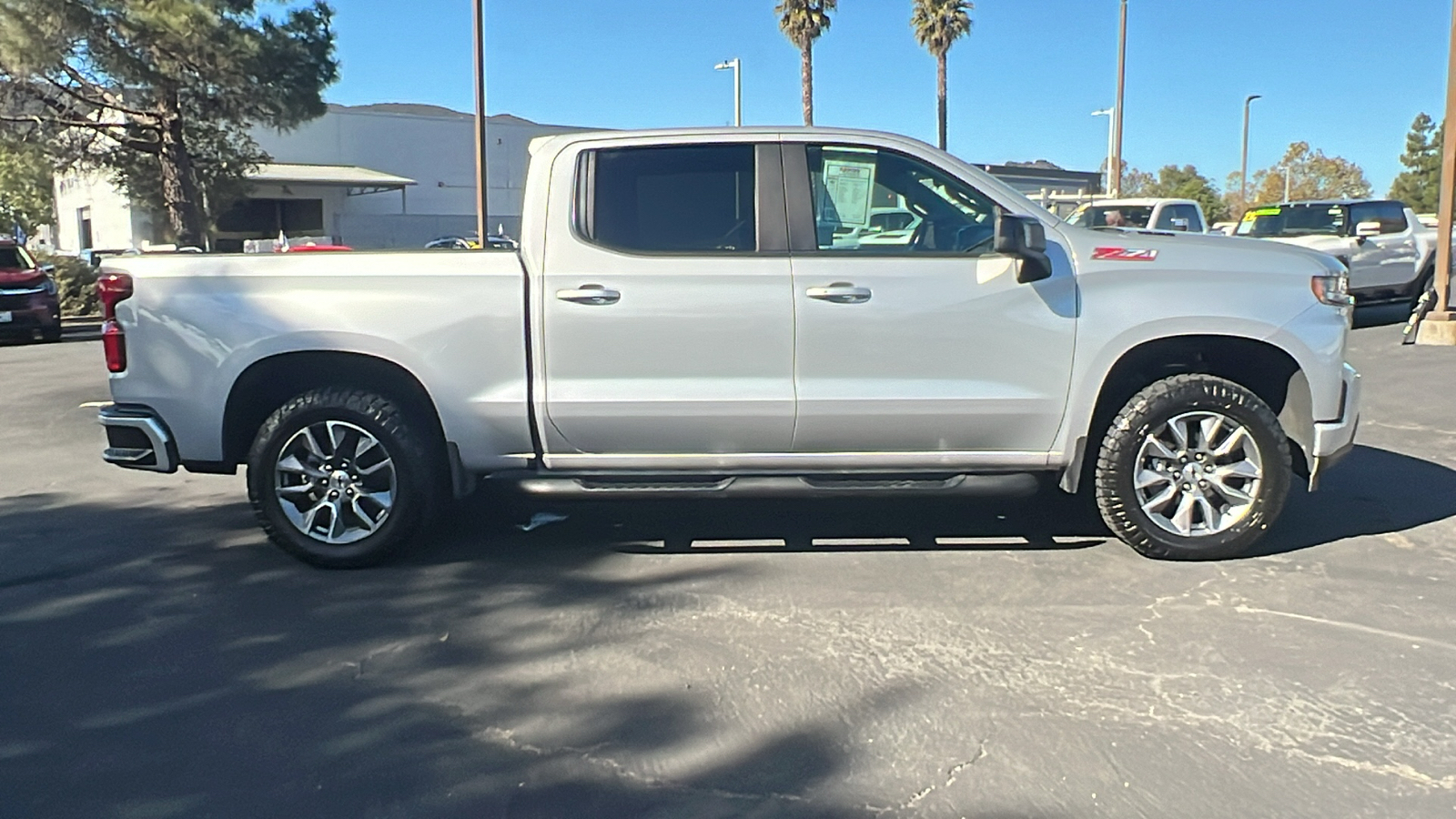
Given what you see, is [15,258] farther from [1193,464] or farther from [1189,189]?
[1189,189]

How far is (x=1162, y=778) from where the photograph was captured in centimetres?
313

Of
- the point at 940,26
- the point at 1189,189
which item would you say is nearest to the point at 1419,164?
the point at 1189,189

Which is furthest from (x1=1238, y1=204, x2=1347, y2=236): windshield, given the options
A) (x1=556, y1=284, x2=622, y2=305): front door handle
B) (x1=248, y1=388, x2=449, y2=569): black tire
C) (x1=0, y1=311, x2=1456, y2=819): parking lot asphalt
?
(x1=248, y1=388, x2=449, y2=569): black tire

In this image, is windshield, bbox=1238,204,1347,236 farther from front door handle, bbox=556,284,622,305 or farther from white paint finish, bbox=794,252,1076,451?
front door handle, bbox=556,284,622,305

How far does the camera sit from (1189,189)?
61.5 metres

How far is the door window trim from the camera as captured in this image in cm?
484

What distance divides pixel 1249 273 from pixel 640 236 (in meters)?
2.67

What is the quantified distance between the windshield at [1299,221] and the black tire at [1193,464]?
1244cm

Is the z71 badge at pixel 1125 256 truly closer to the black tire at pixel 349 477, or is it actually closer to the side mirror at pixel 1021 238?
the side mirror at pixel 1021 238

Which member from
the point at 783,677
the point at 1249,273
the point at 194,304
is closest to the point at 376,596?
the point at 194,304

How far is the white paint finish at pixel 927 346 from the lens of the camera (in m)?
4.77

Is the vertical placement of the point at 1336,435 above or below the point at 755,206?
below

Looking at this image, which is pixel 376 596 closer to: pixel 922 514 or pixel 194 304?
pixel 194 304

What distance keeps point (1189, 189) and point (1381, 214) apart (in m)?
49.6
